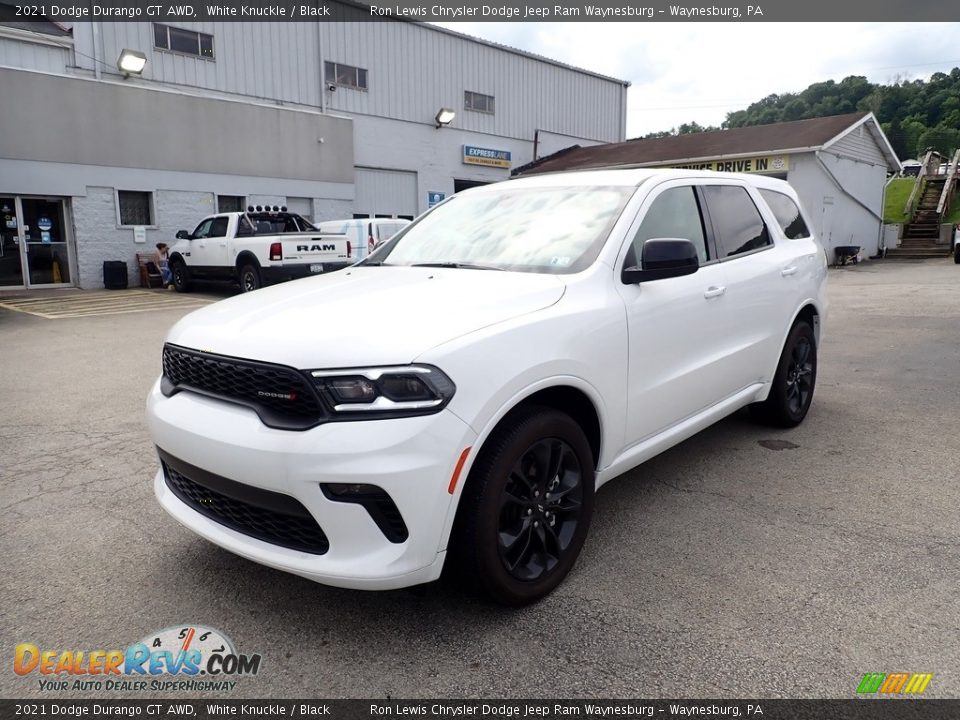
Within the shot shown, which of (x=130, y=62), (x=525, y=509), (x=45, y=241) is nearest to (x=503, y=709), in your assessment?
(x=525, y=509)

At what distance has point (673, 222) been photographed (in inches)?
151

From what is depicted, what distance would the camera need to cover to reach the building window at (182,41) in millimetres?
19781

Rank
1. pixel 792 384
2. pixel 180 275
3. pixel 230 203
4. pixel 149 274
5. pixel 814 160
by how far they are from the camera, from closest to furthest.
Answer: pixel 792 384
pixel 180 275
pixel 149 274
pixel 230 203
pixel 814 160

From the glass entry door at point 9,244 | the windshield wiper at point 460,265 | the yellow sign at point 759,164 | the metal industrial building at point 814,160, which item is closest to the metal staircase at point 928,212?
the metal industrial building at point 814,160

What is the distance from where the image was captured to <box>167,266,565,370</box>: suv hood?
2.47 meters

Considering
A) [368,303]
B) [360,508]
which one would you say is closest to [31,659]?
[360,508]

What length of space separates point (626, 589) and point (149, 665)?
1.88m

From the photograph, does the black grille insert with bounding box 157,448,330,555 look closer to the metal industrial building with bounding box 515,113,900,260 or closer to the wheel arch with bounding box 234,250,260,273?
the wheel arch with bounding box 234,250,260,273

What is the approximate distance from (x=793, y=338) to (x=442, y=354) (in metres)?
3.45

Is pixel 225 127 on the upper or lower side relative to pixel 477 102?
lower

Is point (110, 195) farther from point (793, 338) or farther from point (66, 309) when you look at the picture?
point (793, 338)

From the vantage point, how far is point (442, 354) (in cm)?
243

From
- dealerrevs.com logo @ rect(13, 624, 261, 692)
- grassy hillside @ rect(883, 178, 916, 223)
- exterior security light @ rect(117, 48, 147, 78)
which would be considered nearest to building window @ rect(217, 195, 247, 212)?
exterior security light @ rect(117, 48, 147, 78)

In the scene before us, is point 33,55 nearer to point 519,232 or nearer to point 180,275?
point 180,275
